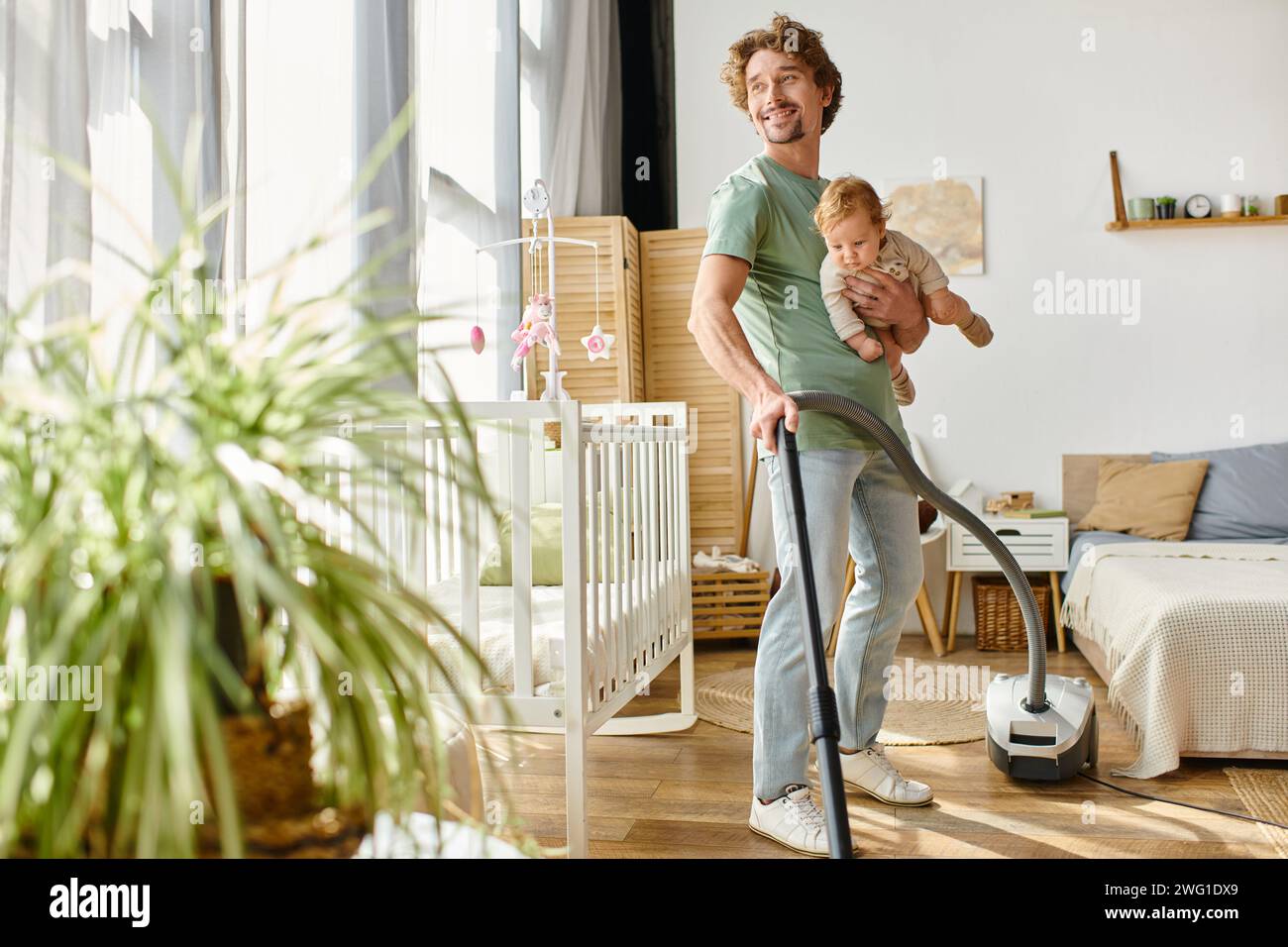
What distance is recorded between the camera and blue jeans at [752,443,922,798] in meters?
1.84

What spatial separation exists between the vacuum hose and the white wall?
6.57ft

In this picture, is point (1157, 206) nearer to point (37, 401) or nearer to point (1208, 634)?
point (1208, 634)

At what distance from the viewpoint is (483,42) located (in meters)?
3.41

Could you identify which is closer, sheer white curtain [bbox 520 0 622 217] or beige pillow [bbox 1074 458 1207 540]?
beige pillow [bbox 1074 458 1207 540]

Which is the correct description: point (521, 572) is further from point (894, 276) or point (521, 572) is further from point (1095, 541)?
point (1095, 541)

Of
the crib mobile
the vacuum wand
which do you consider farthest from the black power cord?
the crib mobile

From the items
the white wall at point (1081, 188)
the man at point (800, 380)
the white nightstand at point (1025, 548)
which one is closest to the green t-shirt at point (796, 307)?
the man at point (800, 380)

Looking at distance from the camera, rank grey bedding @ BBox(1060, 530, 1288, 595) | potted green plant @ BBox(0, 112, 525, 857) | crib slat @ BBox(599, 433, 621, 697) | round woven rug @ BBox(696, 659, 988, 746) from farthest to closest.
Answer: grey bedding @ BBox(1060, 530, 1288, 595) → round woven rug @ BBox(696, 659, 988, 746) → crib slat @ BBox(599, 433, 621, 697) → potted green plant @ BBox(0, 112, 525, 857)

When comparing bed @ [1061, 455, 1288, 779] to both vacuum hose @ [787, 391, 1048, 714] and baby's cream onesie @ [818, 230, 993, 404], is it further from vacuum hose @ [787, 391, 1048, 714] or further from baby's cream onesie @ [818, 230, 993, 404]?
baby's cream onesie @ [818, 230, 993, 404]

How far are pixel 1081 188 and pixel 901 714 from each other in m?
2.46

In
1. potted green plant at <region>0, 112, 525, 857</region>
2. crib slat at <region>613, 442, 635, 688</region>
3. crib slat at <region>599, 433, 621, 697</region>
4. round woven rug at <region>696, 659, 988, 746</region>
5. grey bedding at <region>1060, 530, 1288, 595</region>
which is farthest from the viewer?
grey bedding at <region>1060, 530, 1288, 595</region>

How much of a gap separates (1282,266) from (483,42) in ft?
10.5

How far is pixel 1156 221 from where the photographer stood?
4023 millimetres

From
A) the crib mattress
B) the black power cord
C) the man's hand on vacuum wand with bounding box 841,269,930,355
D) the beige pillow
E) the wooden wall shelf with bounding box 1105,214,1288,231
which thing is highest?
the wooden wall shelf with bounding box 1105,214,1288,231
